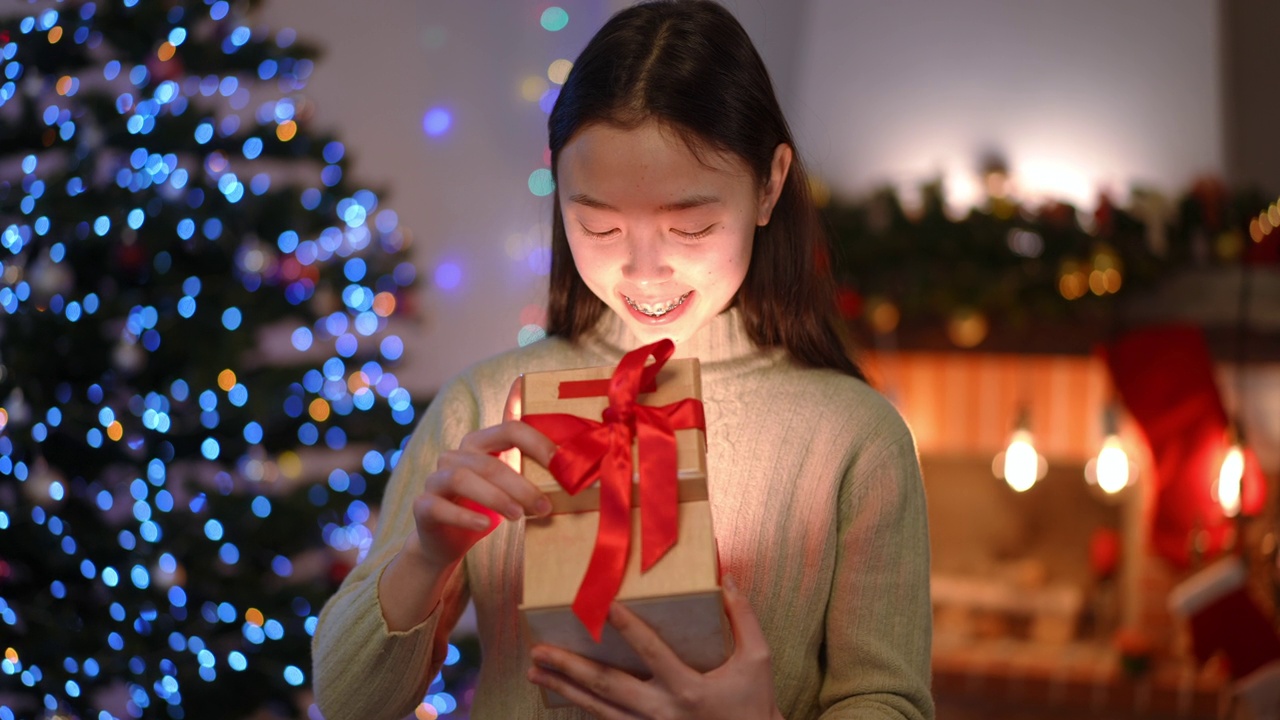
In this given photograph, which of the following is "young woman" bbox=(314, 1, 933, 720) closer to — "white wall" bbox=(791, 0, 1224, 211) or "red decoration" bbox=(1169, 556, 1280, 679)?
"red decoration" bbox=(1169, 556, 1280, 679)

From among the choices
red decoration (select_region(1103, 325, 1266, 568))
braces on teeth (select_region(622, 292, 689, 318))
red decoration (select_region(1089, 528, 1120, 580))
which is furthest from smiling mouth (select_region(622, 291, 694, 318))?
red decoration (select_region(1089, 528, 1120, 580))

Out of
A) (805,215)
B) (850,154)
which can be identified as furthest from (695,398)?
(850,154)

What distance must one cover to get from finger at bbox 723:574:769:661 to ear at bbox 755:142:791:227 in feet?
1.14

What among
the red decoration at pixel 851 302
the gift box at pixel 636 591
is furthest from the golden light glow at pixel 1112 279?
the gift box at pixel 636 591

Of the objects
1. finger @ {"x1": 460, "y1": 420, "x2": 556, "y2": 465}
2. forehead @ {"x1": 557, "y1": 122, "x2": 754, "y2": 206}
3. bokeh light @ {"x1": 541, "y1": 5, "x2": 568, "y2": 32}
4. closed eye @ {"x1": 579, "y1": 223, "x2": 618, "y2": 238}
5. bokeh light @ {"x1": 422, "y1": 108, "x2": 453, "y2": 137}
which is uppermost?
bokeh light @ {"x1": 541, "y1": 5, "x2": 568, "y2": 32}

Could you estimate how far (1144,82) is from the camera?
13.6ft

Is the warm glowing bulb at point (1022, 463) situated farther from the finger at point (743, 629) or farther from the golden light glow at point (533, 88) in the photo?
the finger at point (743, 629)

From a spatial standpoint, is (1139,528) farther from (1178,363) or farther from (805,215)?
(805,215)

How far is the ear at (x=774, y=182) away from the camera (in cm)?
107

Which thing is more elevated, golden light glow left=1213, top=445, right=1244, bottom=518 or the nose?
the nose

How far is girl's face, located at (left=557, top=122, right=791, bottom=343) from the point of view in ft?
3.20

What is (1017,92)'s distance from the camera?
423cm

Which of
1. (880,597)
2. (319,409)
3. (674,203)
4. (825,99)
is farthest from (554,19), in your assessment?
(880,597)

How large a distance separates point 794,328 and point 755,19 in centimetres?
290
